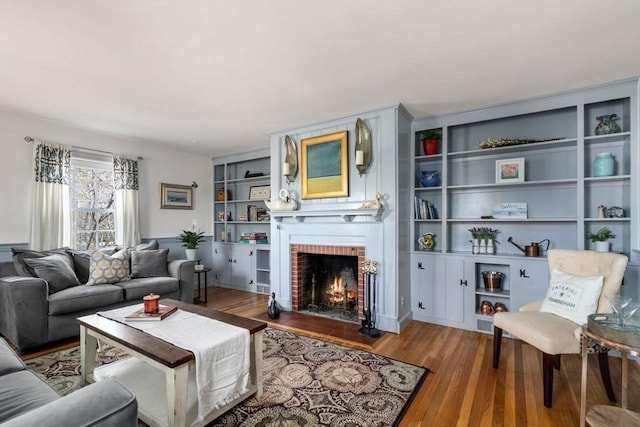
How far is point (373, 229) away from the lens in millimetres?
3373

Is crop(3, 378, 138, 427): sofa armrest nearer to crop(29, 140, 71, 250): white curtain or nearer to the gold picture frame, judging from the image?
the gold picture frame

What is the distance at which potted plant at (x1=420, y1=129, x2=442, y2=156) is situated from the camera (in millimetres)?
3592

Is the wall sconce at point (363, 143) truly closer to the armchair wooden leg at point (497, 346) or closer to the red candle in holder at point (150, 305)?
the armchair wooden leg at point (497, 346)

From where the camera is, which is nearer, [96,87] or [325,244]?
[96,87]

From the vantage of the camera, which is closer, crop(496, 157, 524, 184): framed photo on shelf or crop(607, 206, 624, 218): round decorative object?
crop(607, 206, 624, 218): round decorative object

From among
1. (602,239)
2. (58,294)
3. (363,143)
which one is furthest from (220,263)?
(602,239)

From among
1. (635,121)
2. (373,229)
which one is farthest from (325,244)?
(635,121)

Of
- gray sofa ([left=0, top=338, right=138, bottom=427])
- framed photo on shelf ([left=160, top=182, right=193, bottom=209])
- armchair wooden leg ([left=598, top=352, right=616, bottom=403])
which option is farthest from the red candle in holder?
armchair wooden leg ([left=598, top=352, right=616, bottom=403])

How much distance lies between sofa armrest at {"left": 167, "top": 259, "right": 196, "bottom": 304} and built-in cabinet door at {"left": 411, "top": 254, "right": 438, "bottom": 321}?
9.31 feet

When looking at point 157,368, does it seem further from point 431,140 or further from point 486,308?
point 431,140

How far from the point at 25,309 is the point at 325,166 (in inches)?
125

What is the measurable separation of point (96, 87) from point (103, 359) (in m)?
2.38

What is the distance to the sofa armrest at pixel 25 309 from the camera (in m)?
2.63

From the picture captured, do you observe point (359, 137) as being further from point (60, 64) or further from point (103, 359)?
point (103, 359)
